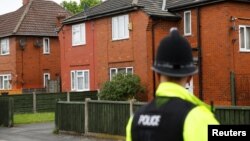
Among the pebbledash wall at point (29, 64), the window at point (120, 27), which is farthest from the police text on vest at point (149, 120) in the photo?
the pebbledash wall at point (29, 64)

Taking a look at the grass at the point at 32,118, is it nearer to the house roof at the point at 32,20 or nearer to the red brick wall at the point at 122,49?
the red brick wall at the point at 122,49

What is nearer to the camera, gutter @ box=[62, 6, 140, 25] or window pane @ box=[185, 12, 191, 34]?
window pane @ box=[185, 12, 191, 34]

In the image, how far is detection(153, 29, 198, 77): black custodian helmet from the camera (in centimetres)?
279

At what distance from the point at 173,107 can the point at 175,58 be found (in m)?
0.29

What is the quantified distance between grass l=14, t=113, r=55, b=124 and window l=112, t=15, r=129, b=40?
5572mm

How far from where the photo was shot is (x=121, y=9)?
2534 centimetres

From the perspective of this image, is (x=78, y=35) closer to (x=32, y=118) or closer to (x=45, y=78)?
(x=32, y=118)

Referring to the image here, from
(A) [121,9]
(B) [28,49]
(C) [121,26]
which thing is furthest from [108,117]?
(B) [28,49]

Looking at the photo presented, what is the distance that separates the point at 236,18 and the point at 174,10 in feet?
12.5

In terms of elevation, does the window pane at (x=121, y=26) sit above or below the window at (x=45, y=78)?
above

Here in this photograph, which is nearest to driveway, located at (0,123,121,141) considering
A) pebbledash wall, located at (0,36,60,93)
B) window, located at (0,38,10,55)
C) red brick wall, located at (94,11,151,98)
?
red brick wall, located at (94,11,151,98)

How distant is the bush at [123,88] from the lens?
2281 cm

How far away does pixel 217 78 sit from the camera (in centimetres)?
2197

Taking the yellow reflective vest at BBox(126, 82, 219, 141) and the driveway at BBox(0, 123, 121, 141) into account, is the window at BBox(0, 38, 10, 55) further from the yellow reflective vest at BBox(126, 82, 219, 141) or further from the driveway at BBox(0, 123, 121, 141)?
the yellow reflective vest at BBox(126, 82, 219, 141)
